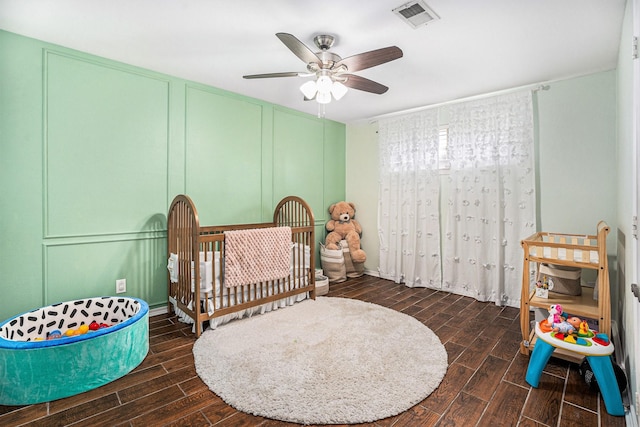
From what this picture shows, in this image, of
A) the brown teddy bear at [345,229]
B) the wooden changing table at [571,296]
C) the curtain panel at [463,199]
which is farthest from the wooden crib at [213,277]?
the wooden changing table at [571,296]

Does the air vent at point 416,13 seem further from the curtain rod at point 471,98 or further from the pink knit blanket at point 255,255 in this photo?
the pink knit blanket at point 255,255

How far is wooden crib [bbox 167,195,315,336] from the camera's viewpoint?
2496 mm

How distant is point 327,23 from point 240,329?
2.37 m

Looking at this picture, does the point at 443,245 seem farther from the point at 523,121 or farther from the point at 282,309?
the point at 282,309

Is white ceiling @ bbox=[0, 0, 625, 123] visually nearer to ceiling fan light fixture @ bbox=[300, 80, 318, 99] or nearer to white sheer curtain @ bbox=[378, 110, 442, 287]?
ceiling fan light fixture @ bbox=[300, 80, 318, 99]

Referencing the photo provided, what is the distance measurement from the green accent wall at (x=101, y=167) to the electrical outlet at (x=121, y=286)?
36mm

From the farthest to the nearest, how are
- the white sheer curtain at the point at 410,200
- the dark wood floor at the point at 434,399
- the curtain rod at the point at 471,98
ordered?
the white sheer curtain at the point at 410,200 → the curtain rod at the point at 471,98 → the dark wood floor at the point at 434,399

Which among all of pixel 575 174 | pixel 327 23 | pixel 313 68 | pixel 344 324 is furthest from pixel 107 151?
pixel 575 174

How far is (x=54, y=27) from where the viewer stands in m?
2.15

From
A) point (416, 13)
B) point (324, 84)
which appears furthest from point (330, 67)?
point (416, 13)

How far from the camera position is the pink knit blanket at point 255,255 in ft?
8.55

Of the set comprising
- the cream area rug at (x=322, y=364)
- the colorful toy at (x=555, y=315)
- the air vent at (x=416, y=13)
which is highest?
the air vent at (x=416, y=13)

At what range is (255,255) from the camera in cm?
275

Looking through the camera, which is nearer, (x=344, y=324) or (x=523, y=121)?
(x=344, y=324)
